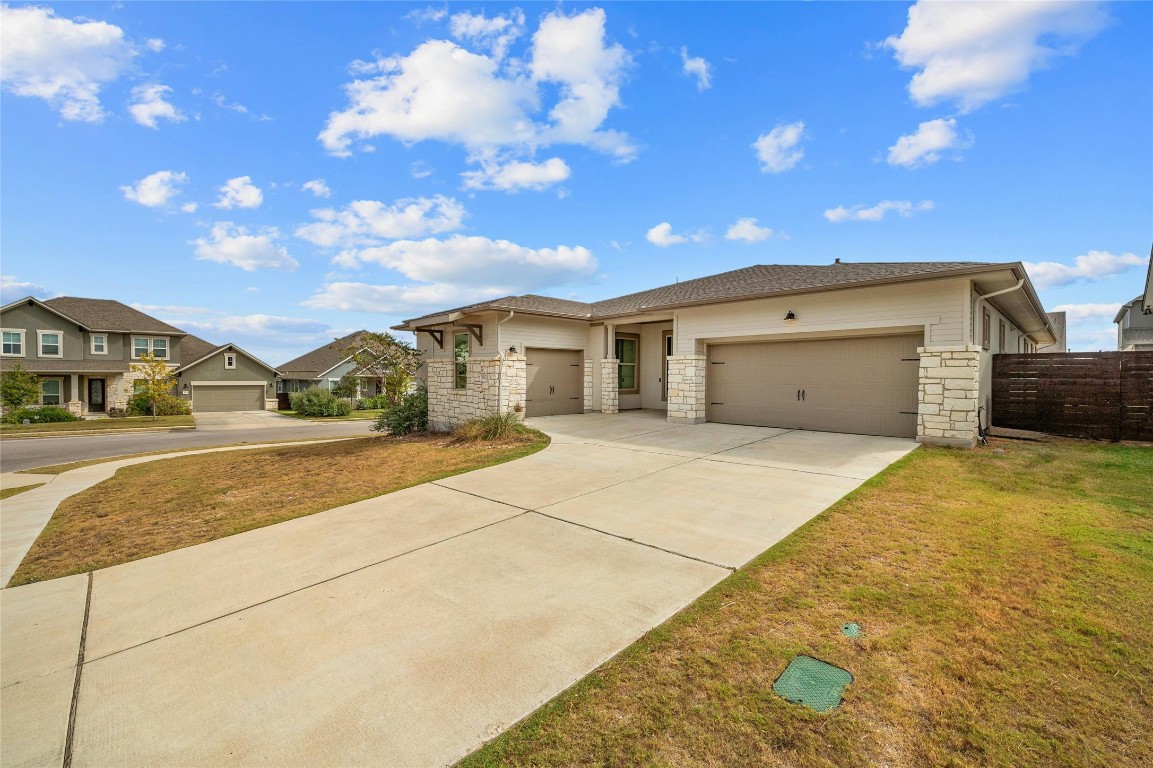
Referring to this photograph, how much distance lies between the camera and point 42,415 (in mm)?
23875

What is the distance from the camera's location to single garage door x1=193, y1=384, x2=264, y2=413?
107 ft

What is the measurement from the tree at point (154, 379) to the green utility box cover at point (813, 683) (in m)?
34.5

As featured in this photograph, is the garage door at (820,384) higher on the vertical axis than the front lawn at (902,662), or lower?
higher

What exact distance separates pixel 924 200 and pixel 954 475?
28.5 feet

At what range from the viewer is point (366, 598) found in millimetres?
3520

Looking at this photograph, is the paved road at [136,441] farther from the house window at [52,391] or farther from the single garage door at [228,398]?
the house window at [52,391]

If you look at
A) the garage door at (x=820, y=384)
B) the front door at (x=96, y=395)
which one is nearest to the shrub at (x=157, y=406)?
the front door at (x=96, y=395)

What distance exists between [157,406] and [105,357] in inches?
204

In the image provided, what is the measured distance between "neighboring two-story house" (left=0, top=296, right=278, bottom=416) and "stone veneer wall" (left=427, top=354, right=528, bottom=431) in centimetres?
2539

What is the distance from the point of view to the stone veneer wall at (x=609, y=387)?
14.8m

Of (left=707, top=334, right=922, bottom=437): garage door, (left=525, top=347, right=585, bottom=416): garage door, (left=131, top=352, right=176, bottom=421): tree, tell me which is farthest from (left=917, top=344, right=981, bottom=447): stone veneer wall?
(left=131, top=352, right=176, bottom=421): tree

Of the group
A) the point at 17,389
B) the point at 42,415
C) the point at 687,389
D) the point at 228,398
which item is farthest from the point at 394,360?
the point at 687,389

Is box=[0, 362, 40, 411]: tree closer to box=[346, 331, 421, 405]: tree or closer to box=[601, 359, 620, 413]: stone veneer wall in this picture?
box=[346, 331, 421, 405]: tree

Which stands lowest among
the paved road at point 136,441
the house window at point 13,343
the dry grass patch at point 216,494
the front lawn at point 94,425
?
the paved road at point 136,441
